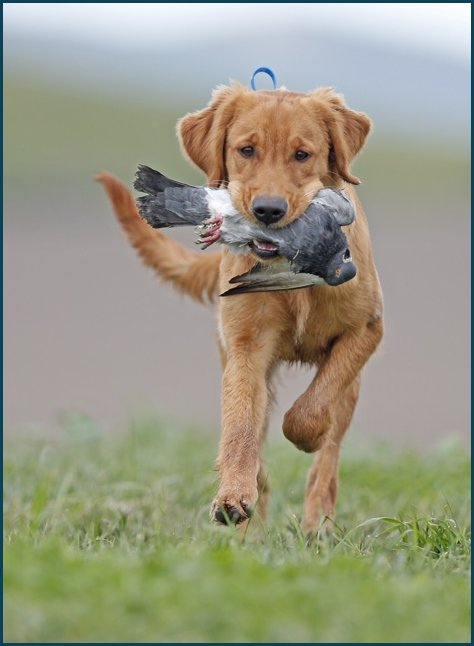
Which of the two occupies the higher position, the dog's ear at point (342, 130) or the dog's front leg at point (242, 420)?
the dog's ear at point (342, 130)

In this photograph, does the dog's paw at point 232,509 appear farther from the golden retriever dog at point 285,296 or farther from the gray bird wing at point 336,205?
the gray bird wing at point 336,205

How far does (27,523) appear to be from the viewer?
510cm

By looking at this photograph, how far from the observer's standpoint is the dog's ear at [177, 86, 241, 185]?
5094 mm

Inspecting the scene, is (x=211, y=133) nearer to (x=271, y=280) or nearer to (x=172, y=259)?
(x=271, y=280)

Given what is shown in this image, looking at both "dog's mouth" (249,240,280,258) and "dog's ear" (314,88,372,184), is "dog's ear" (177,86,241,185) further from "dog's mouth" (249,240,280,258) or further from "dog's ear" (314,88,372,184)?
"dog's mouth" (249,240,280,258)

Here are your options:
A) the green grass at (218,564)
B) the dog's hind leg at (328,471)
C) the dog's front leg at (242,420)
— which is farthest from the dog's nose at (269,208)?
the dog's hind leg at (328,471)

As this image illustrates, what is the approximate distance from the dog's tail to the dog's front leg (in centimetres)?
116

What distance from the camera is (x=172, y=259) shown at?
6.40 m

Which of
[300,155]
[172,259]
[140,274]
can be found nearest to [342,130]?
[300,155]

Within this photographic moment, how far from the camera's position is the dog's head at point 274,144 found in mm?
4660

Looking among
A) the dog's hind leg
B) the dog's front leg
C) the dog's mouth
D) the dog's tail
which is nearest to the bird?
the dog's mouth

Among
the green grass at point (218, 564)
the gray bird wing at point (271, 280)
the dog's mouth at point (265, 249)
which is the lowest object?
the green grass at point (218, 564)

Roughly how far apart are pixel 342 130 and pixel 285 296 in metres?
0.72

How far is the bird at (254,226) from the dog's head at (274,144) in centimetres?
5
